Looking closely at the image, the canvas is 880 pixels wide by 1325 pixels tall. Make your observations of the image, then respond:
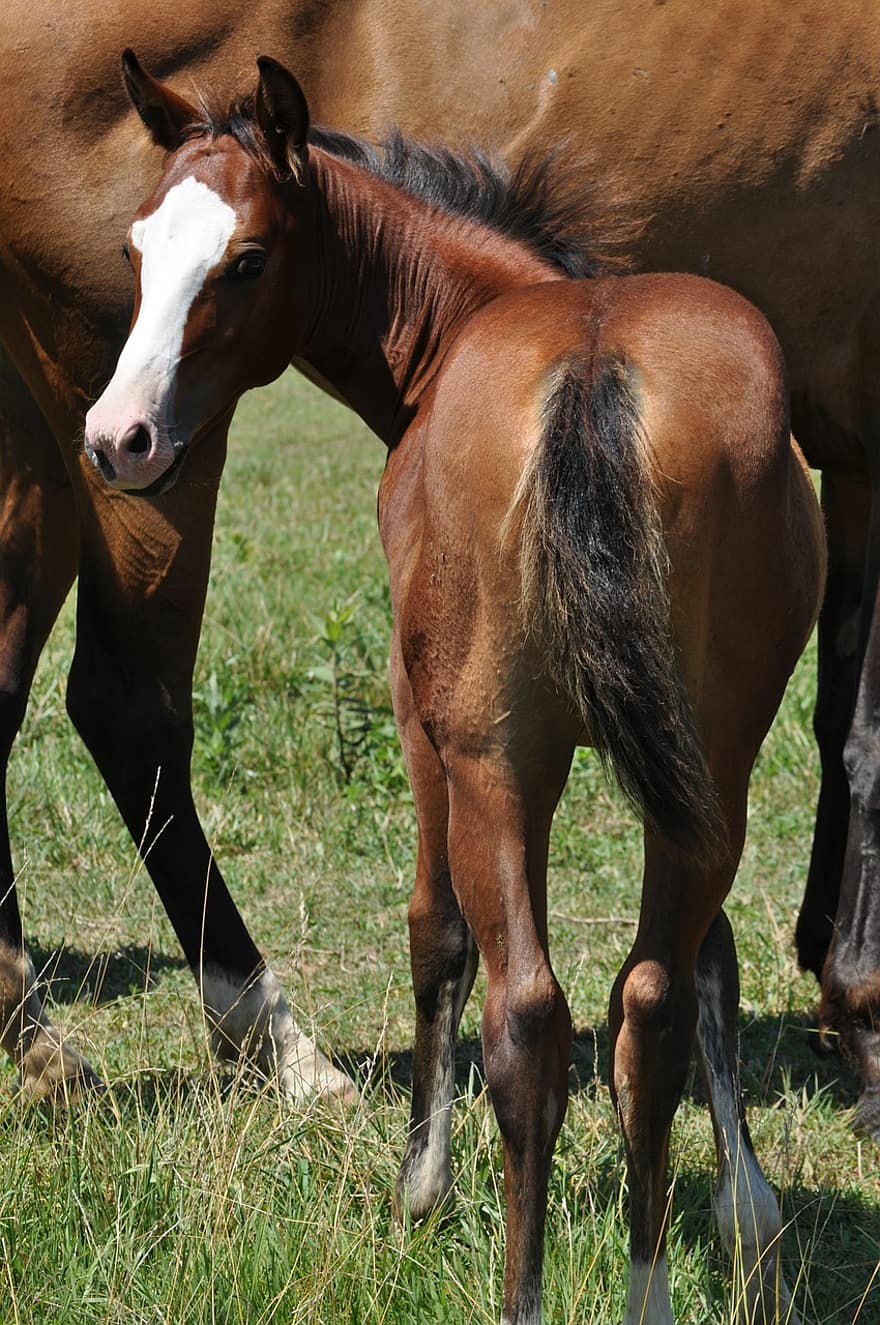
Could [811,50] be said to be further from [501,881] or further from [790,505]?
[501,881]

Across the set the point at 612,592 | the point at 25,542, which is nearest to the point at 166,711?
the point at 25,542

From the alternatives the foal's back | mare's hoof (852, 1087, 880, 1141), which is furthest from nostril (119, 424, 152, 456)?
mare's hoof (852, 1087, 880, 1141)

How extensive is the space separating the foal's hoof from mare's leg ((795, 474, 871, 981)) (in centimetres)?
187

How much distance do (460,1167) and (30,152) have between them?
231 centimetres

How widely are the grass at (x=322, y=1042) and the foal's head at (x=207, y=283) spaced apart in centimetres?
97

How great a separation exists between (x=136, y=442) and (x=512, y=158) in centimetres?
128

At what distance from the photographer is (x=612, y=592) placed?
223cm

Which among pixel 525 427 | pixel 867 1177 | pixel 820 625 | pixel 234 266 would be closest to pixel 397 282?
pixel 234 266

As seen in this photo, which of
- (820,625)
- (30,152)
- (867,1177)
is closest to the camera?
(867,1177)

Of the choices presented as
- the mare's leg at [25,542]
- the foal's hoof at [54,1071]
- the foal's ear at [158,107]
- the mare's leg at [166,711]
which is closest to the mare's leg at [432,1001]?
the mare's leg at [166,711]

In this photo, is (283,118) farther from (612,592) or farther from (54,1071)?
(54,1071)

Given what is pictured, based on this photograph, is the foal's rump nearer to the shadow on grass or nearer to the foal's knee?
the foal's knee

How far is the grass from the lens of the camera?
2539 mm

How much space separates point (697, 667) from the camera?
7.72 feet
